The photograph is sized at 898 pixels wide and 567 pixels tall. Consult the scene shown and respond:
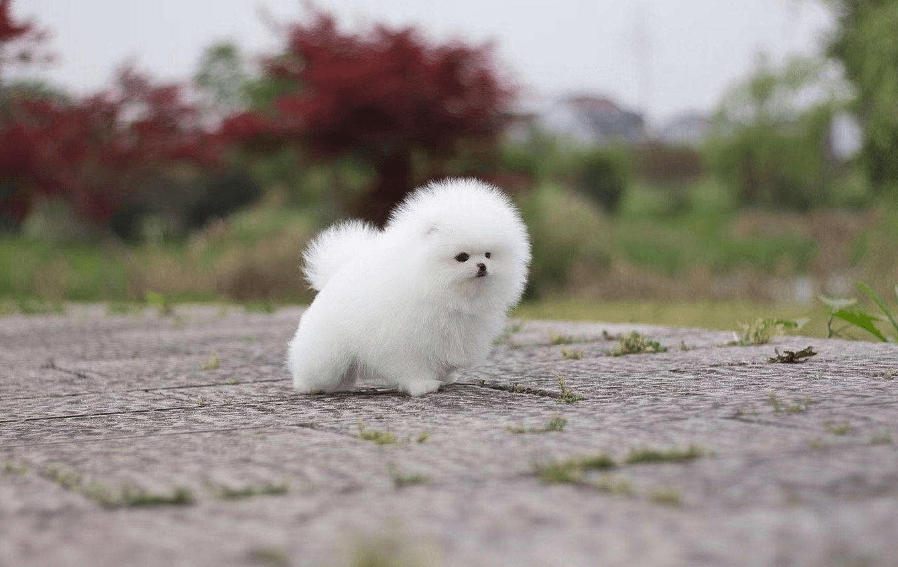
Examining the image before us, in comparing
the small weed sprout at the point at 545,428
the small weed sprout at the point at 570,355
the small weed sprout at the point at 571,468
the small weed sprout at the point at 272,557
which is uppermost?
the small weed sprout at the point at 570,355

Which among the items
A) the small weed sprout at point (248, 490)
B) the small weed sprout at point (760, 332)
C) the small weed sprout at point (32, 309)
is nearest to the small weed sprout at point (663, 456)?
the small weed sprout at point (248, 490)

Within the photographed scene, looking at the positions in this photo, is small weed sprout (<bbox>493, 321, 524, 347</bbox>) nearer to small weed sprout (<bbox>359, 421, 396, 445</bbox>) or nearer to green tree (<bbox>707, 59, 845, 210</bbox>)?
small weed sprout (<bbox>359, 421, 396, 445</bbox>)

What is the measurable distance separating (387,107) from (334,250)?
23.3ft

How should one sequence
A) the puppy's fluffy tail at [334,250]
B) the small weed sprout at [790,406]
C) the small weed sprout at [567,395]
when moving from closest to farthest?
A: 1. the small weed sprout at [790,406]
2. the small weed sprout at [567,395]
3. the puppy's fluffy tail at [334,250]

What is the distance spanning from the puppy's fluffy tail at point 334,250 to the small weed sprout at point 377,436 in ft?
4.73

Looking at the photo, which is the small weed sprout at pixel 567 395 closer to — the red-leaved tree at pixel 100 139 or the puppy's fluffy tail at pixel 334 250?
the puppy's fluffy tail at pixel 334 250

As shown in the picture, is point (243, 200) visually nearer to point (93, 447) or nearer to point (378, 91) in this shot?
point (378, 91)

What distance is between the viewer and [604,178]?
88.9 ft

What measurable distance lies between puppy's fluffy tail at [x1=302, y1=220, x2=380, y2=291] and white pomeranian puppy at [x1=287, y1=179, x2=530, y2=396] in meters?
0.26

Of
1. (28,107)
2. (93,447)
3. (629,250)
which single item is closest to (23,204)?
(28,107)

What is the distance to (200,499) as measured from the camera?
2.20 metres

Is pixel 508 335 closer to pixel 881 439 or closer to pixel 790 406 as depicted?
pixel 790 406

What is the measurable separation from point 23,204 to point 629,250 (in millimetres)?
8101

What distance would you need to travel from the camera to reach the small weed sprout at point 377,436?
9.10 ft
